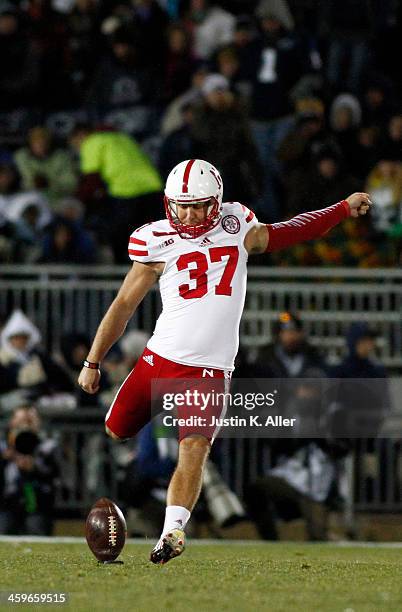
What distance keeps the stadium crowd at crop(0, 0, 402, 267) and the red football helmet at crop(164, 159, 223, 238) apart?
22.6 feet

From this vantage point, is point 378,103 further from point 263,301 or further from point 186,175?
point 186,175

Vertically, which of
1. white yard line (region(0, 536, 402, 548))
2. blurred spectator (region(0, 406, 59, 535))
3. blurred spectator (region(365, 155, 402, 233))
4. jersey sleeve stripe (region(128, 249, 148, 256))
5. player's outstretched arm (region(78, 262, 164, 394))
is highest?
blurred spectator (region(365, 155, 402, 233))

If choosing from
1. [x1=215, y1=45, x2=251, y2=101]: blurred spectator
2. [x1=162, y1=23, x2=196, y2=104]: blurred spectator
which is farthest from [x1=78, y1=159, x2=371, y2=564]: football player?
[x1=162, y1=23, x2=196, y2=104]: blurred spectator

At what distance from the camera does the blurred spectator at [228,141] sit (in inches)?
704

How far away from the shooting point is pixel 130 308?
10188 millimetres

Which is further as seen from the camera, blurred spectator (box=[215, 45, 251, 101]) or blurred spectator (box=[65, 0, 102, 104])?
blurred spectator (box=[65, 0, 102, 104])

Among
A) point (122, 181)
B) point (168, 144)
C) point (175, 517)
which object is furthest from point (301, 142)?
point (175, 517)

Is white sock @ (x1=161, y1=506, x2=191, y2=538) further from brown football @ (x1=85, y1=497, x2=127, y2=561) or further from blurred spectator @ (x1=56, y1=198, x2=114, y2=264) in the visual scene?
blurred spectator @ (x1=56, y1=198, x2=114, y2=264)

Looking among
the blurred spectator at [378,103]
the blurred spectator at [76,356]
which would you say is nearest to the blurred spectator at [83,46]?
the blurred spectator at [378,103]

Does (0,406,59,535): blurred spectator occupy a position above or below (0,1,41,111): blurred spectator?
below

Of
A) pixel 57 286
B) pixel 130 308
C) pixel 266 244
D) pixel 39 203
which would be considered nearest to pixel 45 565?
pixel 130 308

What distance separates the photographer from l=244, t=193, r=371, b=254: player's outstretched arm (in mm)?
10258

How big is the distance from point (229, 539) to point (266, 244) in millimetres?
5449

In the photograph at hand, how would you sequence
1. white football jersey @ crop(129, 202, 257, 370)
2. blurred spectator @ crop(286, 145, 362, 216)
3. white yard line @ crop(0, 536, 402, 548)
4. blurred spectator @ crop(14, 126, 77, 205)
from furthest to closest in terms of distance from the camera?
blurred spectator @ crop(14, 126, 77, 205) → blurred spectator @ crop(286, 145, 362, 216) → white yard line @ crop(0, 536, 402, 548) → white football jersey @ crop(129, 202, 257, 370)
